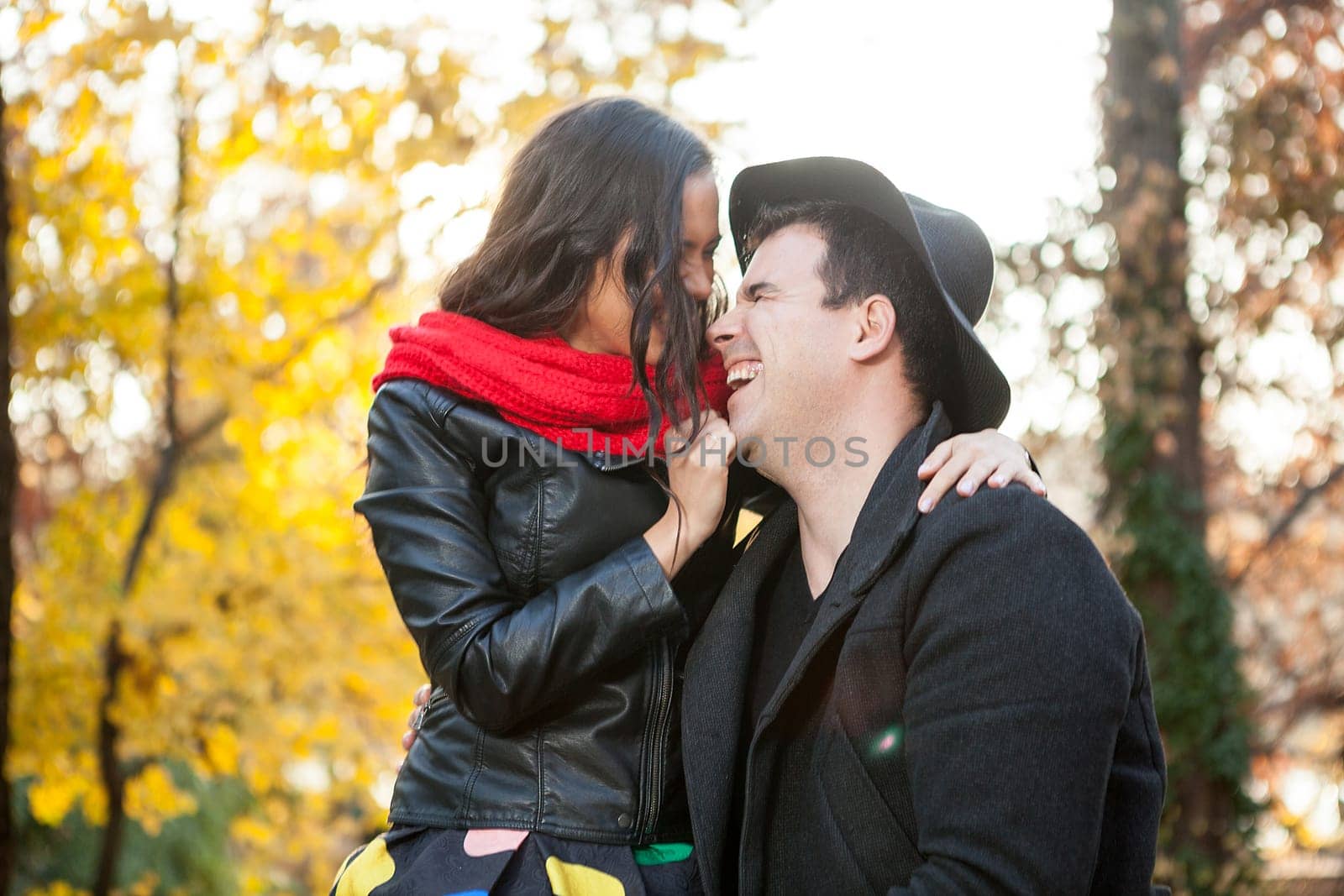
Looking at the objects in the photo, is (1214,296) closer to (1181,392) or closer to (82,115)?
(1181,392)

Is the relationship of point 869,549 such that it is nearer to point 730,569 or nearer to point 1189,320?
point 730,569

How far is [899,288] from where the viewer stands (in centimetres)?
254

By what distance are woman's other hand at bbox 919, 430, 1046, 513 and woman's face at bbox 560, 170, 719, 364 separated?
627 mm

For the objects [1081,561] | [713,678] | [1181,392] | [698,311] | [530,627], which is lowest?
[1181,392]

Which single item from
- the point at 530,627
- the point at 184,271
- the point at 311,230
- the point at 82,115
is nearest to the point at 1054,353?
the point at 311,230

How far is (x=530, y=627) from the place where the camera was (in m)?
2.12

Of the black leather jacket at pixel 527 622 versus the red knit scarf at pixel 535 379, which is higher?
the red knit scarf at pixel 535 379

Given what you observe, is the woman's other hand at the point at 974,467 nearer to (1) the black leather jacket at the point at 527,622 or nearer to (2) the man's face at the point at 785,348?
(2) the man's face at the point at 785,348

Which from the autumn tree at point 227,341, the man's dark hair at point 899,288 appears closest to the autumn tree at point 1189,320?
the autumn tree at point 227,341

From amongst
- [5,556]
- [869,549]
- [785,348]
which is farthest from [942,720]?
[5,556]

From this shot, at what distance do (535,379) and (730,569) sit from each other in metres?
0.62

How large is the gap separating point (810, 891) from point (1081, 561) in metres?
0.73

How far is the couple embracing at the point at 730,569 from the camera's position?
1860mm

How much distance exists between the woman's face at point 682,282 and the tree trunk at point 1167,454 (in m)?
5.51
